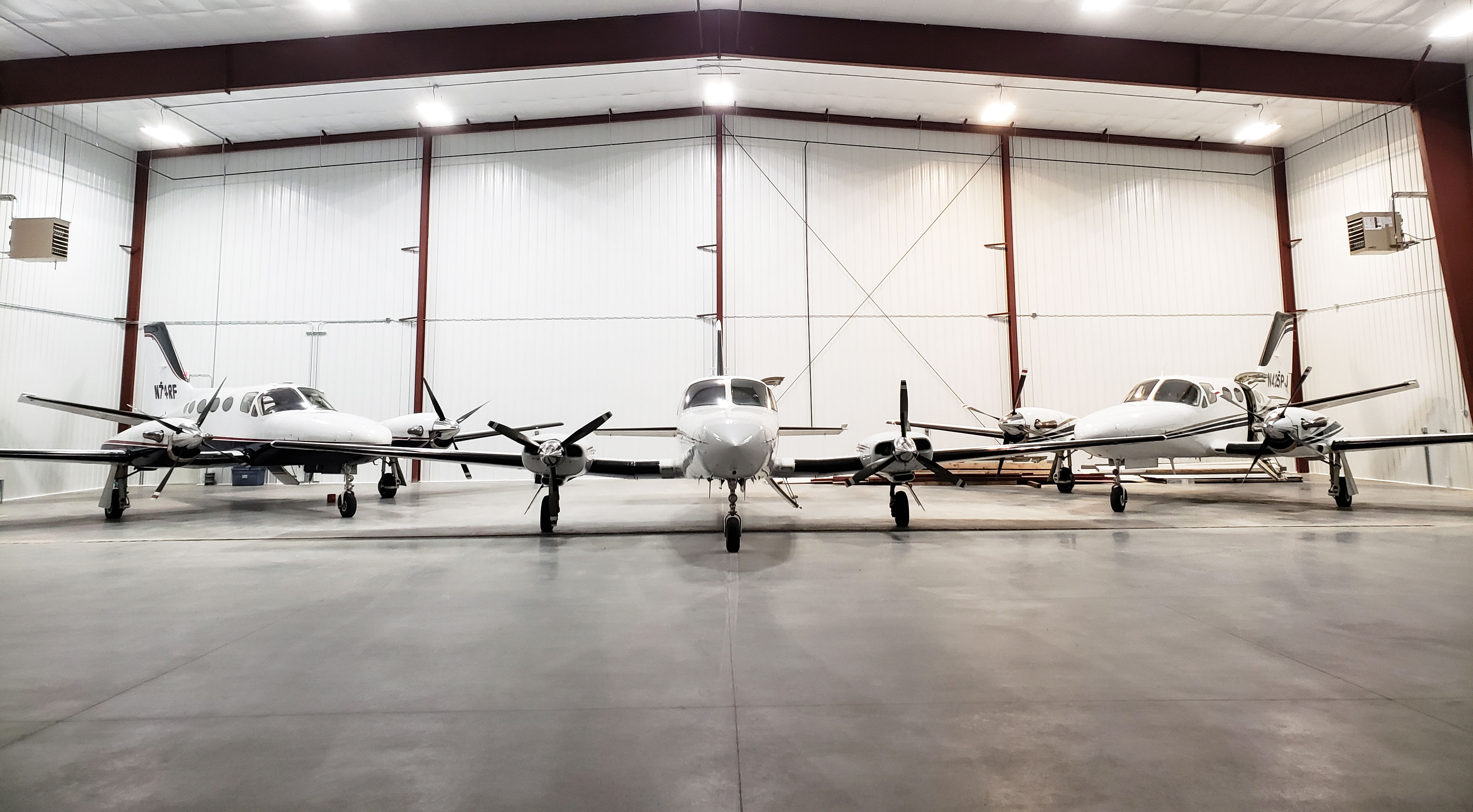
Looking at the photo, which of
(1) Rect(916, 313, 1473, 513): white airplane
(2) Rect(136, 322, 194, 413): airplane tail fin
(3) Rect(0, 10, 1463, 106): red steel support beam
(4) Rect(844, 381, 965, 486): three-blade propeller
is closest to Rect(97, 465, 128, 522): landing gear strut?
(2) Rect(136, 322, 194, 413): airplane tail fin

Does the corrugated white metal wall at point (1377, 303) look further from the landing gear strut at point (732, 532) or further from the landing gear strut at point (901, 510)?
the landing gear strut at point (732, 532)

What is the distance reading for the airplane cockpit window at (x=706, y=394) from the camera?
8328 millimetres

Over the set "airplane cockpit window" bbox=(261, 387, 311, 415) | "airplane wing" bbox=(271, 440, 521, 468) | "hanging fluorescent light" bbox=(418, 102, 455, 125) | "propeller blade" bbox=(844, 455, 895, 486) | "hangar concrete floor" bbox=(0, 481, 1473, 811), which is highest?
"hanging fluorescent light" bbox=(418, 102, 455, 125)

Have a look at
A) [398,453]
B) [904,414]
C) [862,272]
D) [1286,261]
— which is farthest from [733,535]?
[1286,261]

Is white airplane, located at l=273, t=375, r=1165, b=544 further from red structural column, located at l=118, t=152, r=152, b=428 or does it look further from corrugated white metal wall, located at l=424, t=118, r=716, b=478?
red structural column, located at l=118, t=152, r=152, b=428

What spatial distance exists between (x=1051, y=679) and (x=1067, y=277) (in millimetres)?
18279

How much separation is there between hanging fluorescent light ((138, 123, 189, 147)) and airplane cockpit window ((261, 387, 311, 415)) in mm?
11245

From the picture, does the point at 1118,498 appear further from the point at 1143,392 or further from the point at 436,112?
the point at 436,112

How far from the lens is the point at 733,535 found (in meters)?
7.16

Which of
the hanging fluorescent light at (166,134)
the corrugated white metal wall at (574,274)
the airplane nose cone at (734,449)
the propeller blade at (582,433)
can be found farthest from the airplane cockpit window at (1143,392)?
the hanging fluorescent light at (166,134)

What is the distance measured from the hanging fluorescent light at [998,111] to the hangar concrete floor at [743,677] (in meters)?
13.8

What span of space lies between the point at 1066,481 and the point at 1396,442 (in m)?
5.61

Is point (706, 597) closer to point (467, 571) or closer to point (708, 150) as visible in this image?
point (467, 571)

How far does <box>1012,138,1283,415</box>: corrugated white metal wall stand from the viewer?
18.4 m
